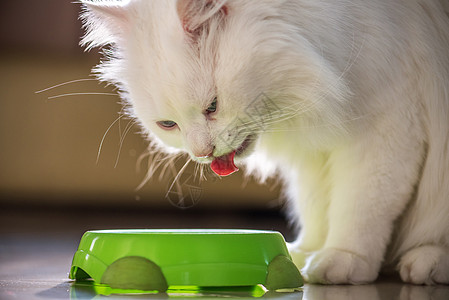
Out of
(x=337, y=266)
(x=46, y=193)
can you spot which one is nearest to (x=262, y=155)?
(x=337, y=266)

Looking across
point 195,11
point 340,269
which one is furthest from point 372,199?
point 195,11

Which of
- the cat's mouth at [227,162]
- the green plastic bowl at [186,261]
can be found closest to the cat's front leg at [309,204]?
the cat's mouth at [227,162]

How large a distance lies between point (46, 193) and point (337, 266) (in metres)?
3.67

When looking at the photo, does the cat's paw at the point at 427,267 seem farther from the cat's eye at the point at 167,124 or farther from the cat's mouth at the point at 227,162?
the cat's eye at the point at 167,124

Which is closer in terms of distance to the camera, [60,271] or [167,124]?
[167,124]

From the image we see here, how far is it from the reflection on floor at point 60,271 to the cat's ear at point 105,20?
2.34 feet

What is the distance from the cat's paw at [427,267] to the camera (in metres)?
1.69

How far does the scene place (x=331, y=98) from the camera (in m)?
Result: 1.71

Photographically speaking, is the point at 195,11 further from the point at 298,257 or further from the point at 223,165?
the point at 298,257

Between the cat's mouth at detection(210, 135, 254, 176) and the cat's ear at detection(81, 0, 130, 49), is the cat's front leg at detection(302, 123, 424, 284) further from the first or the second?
the cat's ear at detection(81, 0, 130, 49)

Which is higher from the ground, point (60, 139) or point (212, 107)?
point (212, 107)

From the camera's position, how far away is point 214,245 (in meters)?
1.49

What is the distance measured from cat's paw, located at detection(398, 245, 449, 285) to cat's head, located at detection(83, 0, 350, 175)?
483 millimetres

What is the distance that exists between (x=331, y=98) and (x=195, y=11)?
1.38 ft
